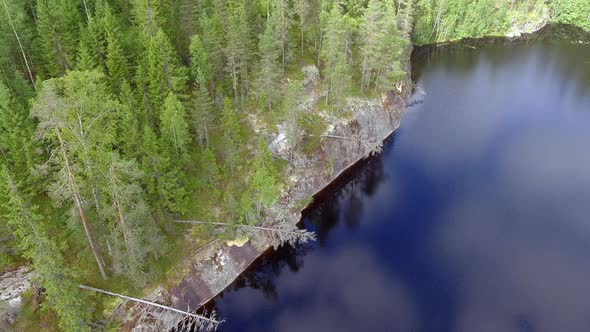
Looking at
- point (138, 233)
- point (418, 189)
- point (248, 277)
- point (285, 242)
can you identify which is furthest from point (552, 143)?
point (138, 233)

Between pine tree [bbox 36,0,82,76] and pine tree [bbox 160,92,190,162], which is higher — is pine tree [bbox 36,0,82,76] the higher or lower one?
the higher one

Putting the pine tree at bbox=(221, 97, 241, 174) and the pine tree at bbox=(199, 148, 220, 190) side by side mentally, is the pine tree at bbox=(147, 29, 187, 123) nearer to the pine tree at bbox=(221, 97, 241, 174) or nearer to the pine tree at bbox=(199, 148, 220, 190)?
the pine tree at bbox=(221, 97, 241, 174)

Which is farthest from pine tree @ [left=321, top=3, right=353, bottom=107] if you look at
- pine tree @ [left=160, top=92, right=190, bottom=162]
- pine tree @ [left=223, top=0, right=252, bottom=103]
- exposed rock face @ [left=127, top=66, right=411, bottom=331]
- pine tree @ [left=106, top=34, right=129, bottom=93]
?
pine tree @ [left=106, top=34, right=129, bottom=93]

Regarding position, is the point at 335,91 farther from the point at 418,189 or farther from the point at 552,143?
the point at 552,143

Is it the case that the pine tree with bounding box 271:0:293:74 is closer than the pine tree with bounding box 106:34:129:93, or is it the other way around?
the pine tree with bounding box 106:34:129:93

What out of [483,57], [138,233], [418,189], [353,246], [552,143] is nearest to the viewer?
[138,233]

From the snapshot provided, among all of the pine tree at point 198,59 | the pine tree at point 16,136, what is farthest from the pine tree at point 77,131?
the pine tree at point 198,59

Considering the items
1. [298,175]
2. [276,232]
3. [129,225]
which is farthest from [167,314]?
[298,175]
